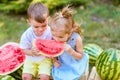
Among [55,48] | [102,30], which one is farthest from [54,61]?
[102,30]

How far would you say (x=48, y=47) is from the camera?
10.7 feet

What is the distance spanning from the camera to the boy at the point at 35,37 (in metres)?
3.16

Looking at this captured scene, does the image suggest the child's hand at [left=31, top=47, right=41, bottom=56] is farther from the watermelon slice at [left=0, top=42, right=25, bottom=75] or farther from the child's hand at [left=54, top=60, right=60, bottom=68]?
the watermelon slice at [left=0, top=42, right=25, bottom=75]

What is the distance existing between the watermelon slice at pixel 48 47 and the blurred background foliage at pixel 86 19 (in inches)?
127

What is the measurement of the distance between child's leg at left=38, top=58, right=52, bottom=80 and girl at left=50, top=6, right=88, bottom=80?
4 centimetres

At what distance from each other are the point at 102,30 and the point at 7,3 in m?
2.27

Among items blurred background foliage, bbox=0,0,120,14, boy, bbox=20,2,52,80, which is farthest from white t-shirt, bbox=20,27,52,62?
blurred background foliage, bbox=0,0,120,14

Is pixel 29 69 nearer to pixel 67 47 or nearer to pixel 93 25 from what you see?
pixel 67 47

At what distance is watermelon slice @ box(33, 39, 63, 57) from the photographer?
3174mm

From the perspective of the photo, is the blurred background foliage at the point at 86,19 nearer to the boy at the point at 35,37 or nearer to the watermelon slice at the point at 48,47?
the boy at the point at 35,37

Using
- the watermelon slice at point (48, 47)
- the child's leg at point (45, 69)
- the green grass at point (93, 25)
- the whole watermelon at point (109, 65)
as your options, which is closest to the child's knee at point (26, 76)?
the child's leg at point (45, 69)

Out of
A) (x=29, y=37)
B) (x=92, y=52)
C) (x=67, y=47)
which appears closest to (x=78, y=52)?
(x=67, y=47)

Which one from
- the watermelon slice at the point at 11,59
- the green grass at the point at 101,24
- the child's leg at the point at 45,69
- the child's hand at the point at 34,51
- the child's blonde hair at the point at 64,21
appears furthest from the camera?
the green grass at the point at 101,24

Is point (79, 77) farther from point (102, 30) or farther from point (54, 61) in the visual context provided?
point (102, 30)
